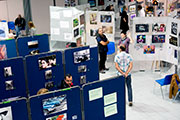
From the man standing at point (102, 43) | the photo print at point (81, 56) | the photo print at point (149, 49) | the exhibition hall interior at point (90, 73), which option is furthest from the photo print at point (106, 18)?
the photo print at point (81, 56)

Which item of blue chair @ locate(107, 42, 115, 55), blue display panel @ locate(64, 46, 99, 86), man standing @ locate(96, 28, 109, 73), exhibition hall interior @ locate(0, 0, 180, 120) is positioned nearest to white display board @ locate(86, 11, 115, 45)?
exhibition hall interior @ locate(0, 0, 180, 120)

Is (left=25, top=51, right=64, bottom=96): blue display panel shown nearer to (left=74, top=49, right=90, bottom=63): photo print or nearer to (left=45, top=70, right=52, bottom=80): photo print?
(left=45, top=70, right=52, bottom=80): photo print

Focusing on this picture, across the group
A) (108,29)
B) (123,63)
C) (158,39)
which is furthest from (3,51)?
(158,39)

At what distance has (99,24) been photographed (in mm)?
10508

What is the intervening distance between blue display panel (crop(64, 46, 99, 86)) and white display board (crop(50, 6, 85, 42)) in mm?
4376

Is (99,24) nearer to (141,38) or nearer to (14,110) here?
(141,38)

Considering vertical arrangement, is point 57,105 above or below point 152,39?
below

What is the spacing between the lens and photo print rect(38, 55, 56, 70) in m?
6.96

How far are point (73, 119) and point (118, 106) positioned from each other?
0.87 m

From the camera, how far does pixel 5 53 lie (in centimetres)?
848

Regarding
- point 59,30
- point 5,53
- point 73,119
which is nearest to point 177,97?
point 73,119

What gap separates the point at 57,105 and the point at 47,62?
98.8 inches

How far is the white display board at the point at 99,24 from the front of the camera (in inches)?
406

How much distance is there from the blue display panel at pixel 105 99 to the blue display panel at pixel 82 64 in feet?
7.42
